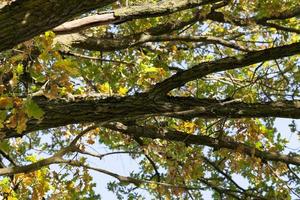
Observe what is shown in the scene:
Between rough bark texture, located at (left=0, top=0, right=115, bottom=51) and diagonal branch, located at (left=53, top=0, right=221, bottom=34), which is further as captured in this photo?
diagonal branch, located at (left=53, top=0, right=221, bottom=34)

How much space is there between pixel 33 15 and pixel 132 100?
155 centimetres

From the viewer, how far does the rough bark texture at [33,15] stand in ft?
8.09

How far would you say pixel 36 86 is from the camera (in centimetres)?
511

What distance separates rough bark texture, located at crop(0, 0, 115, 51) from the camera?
2.46 meters

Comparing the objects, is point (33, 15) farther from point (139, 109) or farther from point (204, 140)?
point (204, 140)

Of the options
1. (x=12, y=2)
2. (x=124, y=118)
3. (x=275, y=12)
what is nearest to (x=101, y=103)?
(x=124, y=118)

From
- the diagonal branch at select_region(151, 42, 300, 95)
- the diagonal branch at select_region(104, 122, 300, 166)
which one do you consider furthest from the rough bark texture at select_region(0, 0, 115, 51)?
the diagonal branch at select_region(104, 122, 300, 166)

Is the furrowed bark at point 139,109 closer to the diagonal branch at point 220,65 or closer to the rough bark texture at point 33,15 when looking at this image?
the diagonal branch at point 220,65

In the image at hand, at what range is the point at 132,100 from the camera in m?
3.89

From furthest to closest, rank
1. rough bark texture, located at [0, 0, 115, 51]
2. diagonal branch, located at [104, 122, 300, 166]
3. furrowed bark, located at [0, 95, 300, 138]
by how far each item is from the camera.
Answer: diagonal branch, located at [104, 122, 300, 166], furrowed bark, located at [0, 95, 300, 138], rough bark texture, located at [0, 0, 115, 51]

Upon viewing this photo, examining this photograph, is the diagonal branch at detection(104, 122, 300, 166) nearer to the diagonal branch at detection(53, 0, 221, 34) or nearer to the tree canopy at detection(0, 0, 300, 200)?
the tree canopy at detection(0, 0, 300, 200)

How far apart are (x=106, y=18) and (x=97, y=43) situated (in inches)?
51.2

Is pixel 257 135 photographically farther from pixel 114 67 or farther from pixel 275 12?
pixel 114 67

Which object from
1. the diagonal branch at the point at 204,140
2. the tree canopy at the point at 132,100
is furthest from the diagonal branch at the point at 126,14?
the diagonal branch at the point at 204,140
